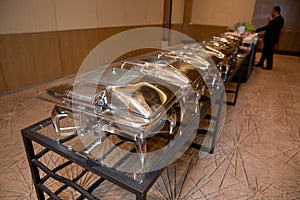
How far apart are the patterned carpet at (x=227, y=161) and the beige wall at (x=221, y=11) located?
4686 millimetres

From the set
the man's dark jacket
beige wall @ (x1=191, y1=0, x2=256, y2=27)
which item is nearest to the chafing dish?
the man's dark jacket

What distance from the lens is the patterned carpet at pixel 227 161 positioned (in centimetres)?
146

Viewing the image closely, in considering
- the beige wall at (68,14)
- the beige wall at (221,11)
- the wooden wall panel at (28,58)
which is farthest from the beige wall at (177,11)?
the wooden wall panel at (28,58)

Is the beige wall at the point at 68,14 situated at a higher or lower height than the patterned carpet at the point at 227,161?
higher

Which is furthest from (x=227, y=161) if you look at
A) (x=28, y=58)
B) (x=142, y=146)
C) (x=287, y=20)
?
(x=287, y=20)

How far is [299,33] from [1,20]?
8.04 metres

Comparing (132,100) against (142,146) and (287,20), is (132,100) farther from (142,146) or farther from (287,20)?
(287,20)

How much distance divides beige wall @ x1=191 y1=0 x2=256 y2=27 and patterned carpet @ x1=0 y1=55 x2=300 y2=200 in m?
4.69

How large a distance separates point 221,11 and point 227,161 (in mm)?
6362

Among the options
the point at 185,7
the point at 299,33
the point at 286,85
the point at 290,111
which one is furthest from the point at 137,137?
the point at 299,33

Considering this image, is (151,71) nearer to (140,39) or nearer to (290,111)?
(290,111)

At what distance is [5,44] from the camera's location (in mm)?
2754

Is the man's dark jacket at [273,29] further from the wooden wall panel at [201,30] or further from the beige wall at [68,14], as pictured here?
the beige wall at [68,14]

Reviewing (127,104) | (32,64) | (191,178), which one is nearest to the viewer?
(127,104)
